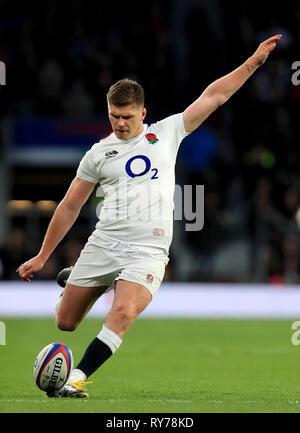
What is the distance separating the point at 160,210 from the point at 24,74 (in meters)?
13.1

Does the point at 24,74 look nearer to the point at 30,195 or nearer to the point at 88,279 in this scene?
the point at 30,195

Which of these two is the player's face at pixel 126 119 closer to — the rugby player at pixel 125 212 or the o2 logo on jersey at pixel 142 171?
the rugby player at pixel 125 212

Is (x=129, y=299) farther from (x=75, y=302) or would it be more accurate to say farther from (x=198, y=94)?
(x=198, y=94)

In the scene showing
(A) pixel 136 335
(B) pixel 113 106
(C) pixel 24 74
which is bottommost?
(A) pixel 136 335

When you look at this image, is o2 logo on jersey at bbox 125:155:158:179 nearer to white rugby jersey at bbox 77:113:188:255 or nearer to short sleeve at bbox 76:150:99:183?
white rugby jersey at bbox 77:113:188:255

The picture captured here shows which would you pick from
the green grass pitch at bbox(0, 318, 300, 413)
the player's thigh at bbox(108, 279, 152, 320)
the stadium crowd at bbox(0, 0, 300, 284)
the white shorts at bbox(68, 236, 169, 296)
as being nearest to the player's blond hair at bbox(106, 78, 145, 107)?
the white shorts at bbox(68, 236, 169, 296)

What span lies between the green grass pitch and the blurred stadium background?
1791mm

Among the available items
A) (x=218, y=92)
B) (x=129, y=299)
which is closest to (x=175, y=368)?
(x=129, y=299)

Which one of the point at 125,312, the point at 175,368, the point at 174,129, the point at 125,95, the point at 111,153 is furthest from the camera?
the point at 175,368

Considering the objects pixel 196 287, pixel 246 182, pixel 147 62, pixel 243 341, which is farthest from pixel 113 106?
pixel 147 62

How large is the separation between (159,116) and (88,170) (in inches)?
498

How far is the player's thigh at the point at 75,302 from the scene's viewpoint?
745 cm

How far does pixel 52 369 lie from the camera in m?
7.16

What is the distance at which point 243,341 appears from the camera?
13.3 meters
